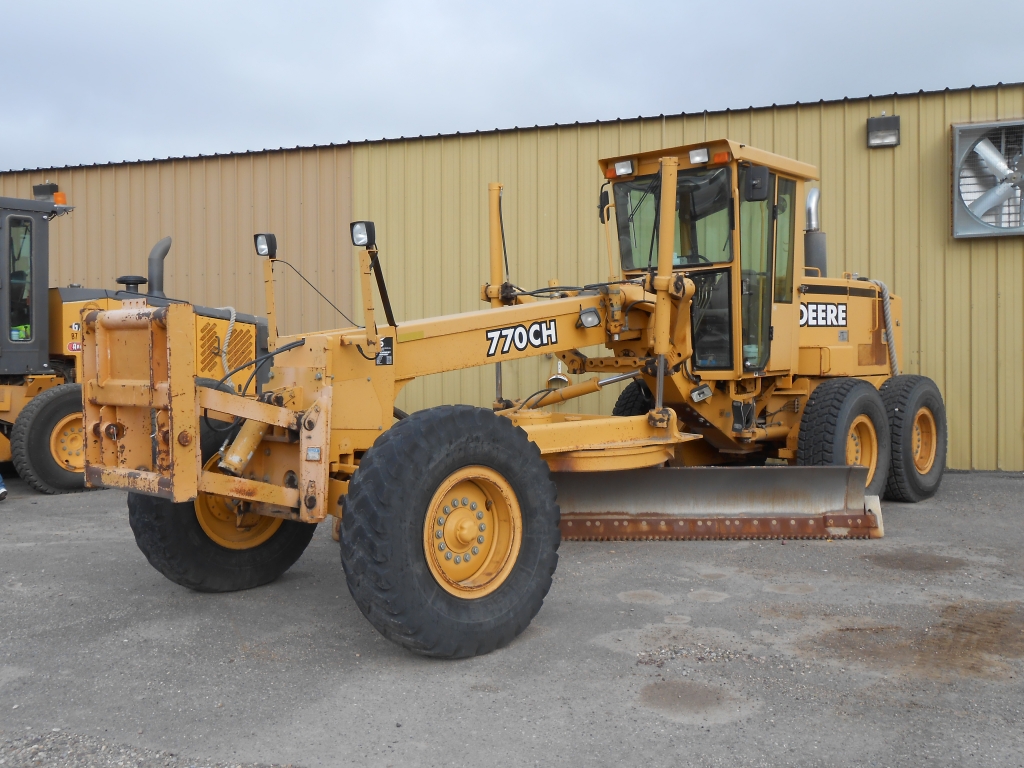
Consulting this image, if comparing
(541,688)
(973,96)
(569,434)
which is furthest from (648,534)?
(973,96)

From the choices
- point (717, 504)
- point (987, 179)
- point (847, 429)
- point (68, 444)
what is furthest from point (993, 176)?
point (68, 444)

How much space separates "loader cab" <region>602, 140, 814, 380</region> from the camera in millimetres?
6980

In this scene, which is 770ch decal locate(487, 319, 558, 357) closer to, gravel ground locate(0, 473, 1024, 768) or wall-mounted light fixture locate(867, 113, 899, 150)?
gravel ground locate(0, 473, 1024, 768)

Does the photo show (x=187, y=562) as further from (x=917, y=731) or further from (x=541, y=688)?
(x=917, y=731)

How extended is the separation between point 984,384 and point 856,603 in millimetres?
6277

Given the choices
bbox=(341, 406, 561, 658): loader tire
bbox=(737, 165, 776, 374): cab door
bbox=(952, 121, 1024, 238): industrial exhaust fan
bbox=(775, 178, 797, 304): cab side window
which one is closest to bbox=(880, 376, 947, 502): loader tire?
bbox=(775, 178, 797, 304): cab side window

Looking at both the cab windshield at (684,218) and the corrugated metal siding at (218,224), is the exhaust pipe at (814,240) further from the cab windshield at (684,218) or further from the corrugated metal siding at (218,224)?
the corrugated metal siding at (218,224)

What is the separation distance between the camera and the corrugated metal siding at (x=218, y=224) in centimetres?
1216

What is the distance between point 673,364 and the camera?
22.1ft

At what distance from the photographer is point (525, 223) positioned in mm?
11531

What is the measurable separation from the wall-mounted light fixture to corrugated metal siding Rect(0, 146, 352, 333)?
20.7ft

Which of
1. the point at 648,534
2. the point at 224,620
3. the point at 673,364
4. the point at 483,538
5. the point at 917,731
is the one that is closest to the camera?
the point at 917,731

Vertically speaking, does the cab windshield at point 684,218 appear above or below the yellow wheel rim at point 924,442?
above

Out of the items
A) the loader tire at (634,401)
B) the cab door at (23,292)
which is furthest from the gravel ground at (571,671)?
the cab door at (23,292)
